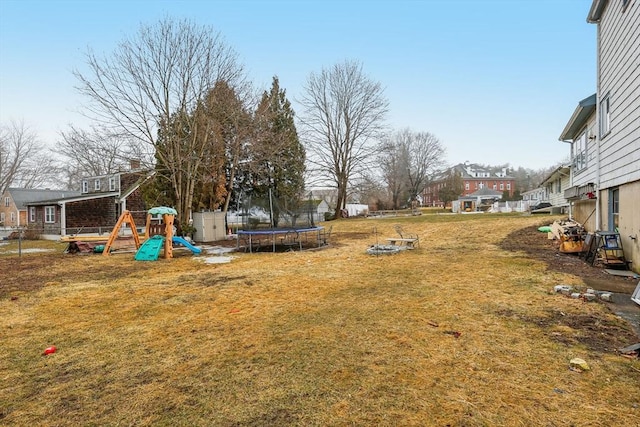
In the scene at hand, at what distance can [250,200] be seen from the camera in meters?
13.6

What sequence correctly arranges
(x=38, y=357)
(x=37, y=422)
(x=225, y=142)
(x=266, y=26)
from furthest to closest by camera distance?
(x=225, y=142) → (x=266, y=26) → (x=38, y=357) → (x=37, y=422)

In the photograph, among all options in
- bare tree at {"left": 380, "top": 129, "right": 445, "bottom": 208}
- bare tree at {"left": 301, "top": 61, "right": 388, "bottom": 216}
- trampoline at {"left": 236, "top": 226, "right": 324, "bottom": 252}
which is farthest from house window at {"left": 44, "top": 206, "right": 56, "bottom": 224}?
bare tree at {"left": 380, "top": 129, "right": 445, "bottom": 208}

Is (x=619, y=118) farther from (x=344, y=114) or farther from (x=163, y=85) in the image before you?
(x=344, y=114)

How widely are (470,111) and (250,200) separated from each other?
774 inches

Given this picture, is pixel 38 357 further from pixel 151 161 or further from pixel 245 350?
pixel 151 161

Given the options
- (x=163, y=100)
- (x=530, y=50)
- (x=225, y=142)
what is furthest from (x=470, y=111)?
(x=163, y=100)

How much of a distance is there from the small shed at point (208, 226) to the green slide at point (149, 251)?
491 centimetres

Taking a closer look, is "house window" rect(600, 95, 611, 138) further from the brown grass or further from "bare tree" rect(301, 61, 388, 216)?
"bare tree" rect(301, 61, 388, 216)

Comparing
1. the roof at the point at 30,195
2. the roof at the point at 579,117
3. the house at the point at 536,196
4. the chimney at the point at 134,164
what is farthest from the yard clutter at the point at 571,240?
the roof at the point at 30,195

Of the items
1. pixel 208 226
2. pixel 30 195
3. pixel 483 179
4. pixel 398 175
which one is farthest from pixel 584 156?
pixel 483 179

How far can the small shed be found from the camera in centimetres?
1597

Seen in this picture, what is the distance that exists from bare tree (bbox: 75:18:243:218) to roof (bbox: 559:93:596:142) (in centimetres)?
1451

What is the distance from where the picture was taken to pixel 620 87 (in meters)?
7.51

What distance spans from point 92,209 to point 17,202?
22.2 metres
